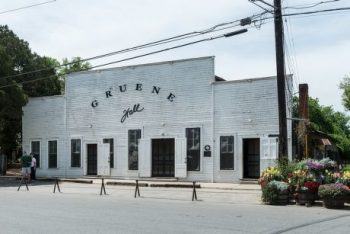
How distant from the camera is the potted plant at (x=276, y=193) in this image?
59.8ft

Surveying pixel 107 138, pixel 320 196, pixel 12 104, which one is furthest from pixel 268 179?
pixel 12 104

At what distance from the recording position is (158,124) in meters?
29.4

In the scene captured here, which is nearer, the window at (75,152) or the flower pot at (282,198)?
the flower pot at (282,198)

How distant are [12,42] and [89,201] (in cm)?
1887

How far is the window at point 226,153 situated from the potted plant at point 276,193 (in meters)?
8.77

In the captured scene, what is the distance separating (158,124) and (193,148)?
252cm

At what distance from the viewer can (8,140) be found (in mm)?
39438

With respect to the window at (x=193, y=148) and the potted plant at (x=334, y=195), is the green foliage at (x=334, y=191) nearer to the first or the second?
the potted plant at (x=334, y=195)

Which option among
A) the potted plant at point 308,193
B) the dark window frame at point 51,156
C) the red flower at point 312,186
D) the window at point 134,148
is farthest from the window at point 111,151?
the red flower at point 312,186

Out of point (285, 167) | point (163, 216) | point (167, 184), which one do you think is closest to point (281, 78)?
point (285, 167)

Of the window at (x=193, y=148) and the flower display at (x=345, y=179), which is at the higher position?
the window at (x=193, y=148)

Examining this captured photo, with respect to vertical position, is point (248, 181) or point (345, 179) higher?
point (345, 179)

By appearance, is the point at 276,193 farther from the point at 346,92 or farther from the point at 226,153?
the point at 346,92

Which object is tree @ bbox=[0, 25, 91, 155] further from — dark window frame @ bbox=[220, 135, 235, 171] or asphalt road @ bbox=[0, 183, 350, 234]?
asphalt road @ bbox=[0, 183, 350, 234]
